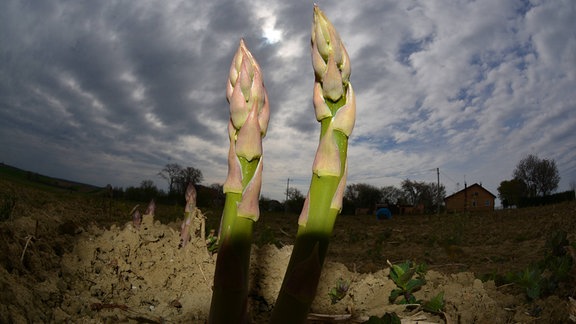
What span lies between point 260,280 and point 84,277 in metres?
1.27

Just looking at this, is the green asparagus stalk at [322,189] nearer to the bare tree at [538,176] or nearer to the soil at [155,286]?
the soil at [155,286]

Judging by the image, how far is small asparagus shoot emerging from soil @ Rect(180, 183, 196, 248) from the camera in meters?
3.15

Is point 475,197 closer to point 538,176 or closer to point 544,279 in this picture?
point 538,176

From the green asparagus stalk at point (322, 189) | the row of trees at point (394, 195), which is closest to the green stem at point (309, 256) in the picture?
the green asparagus stalk at point (322, 189)

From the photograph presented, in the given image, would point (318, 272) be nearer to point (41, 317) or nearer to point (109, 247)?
point (41, 317)

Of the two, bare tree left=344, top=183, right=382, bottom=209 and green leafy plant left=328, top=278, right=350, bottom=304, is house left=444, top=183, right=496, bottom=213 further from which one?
green leafy plant left=328, top=278, right=350, bottom=304

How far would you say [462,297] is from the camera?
2.48 meters

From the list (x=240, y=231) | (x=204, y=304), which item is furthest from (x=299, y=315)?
(x=204, y=304)

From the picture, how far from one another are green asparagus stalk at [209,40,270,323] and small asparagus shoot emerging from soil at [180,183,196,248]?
6.46 ft

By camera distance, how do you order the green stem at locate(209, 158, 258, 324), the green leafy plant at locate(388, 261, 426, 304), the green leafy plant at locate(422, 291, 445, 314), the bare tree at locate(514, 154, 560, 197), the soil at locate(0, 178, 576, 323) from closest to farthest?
the green stem at locate(209, 158, 258, 324), the soil at locate(0, 178, 576, 323), the green leafy plant at locate(422, 291, 445, 314), the green leafy plant at locate(388, 261, 426, 304), the bare tree at locate(514, 154, 560, 197)

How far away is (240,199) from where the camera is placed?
129cm

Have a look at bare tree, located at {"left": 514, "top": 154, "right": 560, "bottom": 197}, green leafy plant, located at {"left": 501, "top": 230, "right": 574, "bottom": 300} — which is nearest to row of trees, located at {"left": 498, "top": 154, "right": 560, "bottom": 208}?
bare tree, located at {"left": 514, "top": 154, "right": 560, "bottom": 197}

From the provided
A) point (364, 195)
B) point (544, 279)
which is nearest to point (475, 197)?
point (364, 195)

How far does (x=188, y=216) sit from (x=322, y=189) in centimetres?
251
